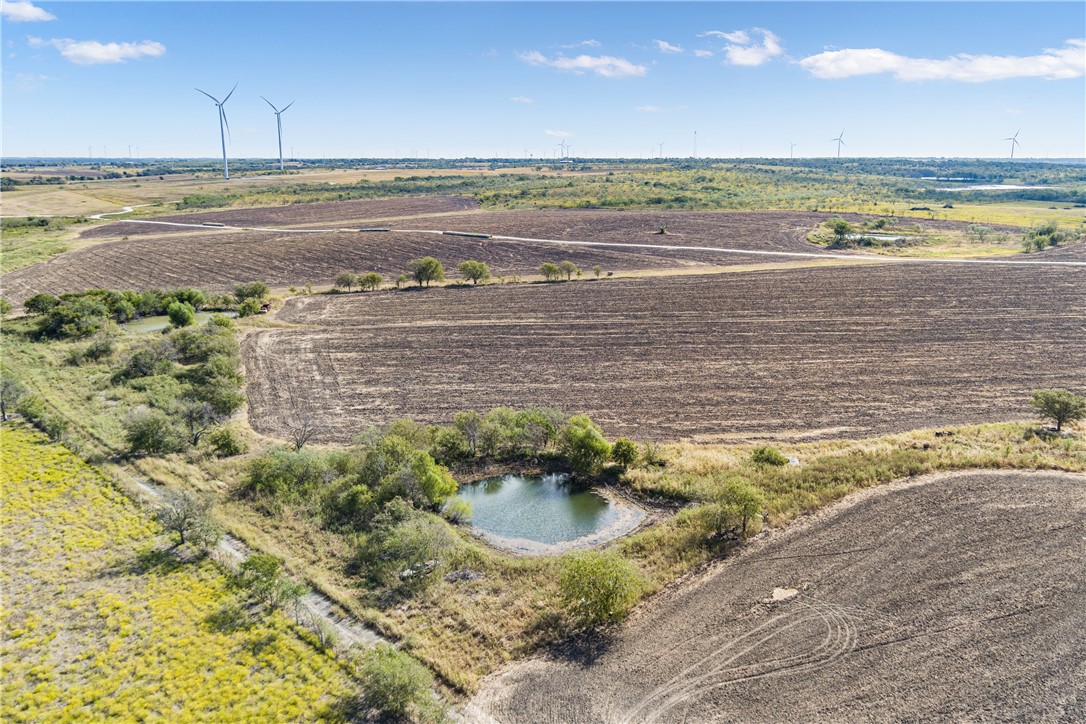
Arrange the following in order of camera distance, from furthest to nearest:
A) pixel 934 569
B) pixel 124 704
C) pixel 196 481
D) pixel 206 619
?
pixel 196 481
pixel 934 569
pixel 206 619
pixel 124 704

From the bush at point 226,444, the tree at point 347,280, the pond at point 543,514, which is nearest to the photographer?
the pond at point 543,514

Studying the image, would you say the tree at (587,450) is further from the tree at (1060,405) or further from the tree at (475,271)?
the tree at (475,271)

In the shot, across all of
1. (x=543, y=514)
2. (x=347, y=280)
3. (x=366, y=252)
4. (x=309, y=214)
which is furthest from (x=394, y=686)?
(x=309, y=214)

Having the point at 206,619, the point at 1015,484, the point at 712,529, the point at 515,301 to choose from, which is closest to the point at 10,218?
the point at 515,301

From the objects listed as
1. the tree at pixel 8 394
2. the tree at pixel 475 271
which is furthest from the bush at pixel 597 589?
the tree at pixel 475 271

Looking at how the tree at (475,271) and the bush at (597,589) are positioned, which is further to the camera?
the tree at (475,271)

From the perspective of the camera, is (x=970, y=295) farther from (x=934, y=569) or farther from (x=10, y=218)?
(x=10, y=218)

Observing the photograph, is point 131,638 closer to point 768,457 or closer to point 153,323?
point 768,457
